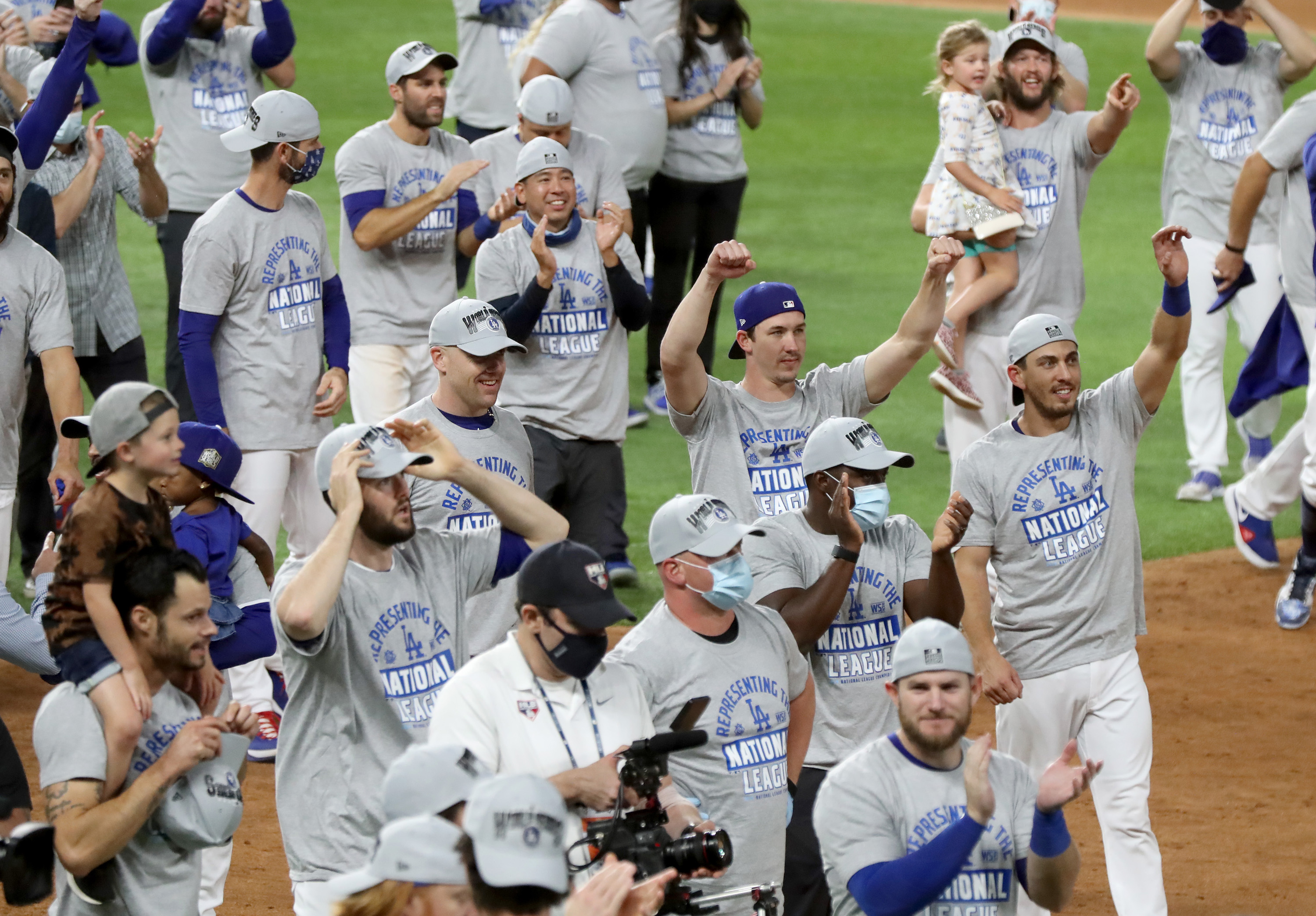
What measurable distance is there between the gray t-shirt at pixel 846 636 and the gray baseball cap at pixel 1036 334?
90cm

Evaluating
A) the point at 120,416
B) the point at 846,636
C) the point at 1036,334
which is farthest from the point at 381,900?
the point at 1036,334

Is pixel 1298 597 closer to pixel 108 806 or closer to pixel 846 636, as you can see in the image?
pixel 846 636

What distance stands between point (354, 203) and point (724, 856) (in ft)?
17.2

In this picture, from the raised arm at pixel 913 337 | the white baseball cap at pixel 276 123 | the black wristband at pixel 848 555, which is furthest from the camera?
the white baseball cap at pixel 276 123

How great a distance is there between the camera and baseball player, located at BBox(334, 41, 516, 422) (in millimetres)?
8883

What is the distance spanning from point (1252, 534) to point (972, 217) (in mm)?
2452

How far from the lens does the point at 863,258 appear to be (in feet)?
59.2

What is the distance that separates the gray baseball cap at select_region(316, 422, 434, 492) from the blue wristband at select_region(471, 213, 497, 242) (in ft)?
11.8

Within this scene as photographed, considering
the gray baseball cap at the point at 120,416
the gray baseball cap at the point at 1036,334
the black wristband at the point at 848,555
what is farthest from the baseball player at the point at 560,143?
the gray baseball cap at the point at 120,416

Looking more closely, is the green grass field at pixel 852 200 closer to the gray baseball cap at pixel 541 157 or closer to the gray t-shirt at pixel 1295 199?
→ the gray t-shirt at pixel 1295 199

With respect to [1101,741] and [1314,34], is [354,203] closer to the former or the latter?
[1101,741]

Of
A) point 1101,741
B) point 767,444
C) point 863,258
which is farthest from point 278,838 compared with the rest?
point 863,258

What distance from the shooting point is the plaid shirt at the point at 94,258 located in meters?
8.95

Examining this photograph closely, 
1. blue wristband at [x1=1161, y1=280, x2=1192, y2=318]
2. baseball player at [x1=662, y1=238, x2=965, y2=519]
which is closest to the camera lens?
baseball player at [x1=662, y1=238, x2=965, y2=519]
